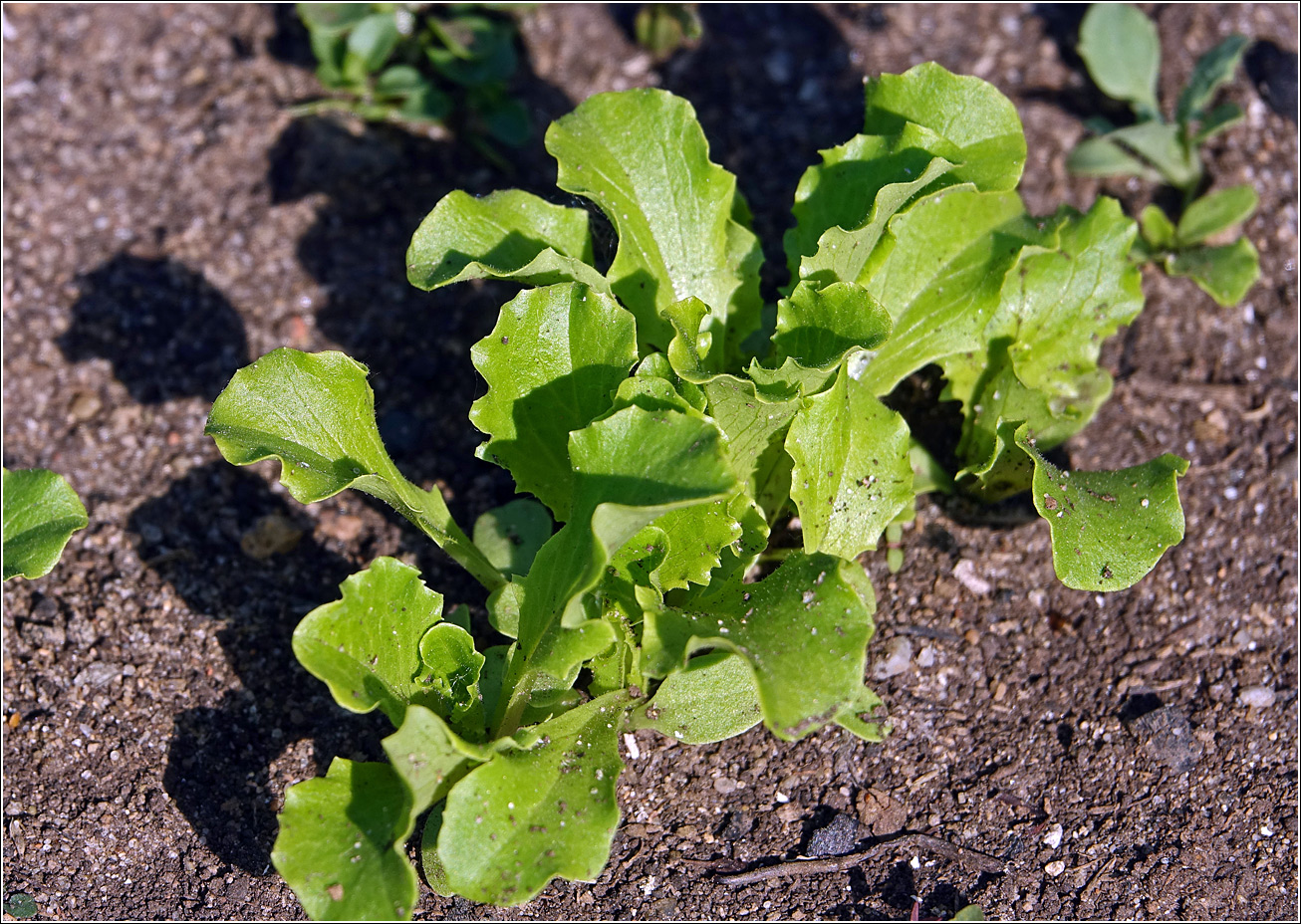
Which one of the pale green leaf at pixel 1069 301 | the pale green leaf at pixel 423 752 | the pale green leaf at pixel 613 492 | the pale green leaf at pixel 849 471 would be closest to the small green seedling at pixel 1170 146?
the pale green leaf at pixel 1069 301

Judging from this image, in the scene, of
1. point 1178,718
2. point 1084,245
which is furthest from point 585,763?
point 1084,245

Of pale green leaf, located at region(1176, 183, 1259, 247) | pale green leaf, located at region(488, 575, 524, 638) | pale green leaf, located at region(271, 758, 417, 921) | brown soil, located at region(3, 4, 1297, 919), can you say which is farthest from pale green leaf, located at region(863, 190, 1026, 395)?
pale green leaf, located at region(271, 758, 417, 921)

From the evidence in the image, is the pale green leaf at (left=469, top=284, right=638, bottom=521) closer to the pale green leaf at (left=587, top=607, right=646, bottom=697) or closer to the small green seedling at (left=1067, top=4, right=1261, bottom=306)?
the pale green leaf at (left=587, top=607, right=646, bottom=697)

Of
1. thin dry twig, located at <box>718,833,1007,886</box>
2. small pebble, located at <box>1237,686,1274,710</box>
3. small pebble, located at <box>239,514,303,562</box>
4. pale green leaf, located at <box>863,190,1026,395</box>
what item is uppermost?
pale green leaf, located at <box>863,190,1026,395</box>

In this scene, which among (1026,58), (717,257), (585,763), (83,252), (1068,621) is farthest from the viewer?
(1026,58)

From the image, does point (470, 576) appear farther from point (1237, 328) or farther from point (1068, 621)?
point (1237, 328)

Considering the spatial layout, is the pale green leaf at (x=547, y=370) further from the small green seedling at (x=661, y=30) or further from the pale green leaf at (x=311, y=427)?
the small green seedling at (x=661, y=30)
